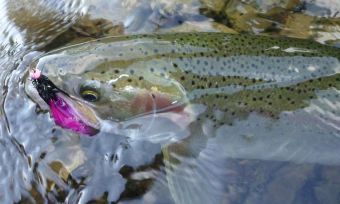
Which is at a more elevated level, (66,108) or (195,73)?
(195,73)

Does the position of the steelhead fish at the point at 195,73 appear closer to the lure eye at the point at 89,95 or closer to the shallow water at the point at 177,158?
the lure eye at the point at 89,95

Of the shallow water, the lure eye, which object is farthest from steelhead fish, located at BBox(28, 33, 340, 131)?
the shallow water

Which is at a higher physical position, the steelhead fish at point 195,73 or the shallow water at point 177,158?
the steelhead fish at point 195,73

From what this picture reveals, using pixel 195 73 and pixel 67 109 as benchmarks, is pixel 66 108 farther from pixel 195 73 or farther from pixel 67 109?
pixel 195 73

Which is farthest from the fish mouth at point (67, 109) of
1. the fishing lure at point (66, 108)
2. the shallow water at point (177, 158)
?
the shallow water at point (177, 158)

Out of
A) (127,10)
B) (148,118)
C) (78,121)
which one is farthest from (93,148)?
(127,10)

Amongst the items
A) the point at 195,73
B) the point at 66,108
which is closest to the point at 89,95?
the point at 66,108
